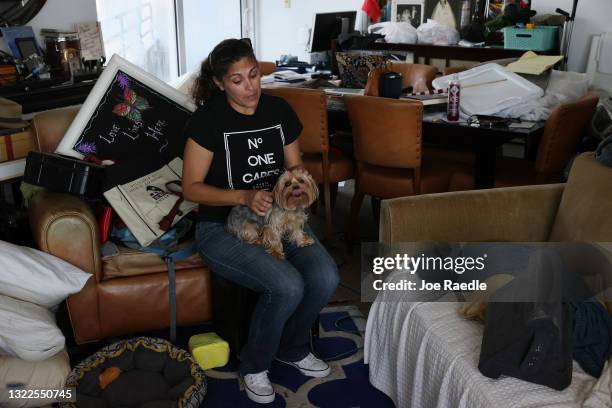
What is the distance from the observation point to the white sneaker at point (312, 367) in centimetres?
220

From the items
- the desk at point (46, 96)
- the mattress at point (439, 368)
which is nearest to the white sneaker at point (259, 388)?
the mattress at point (439, 368)

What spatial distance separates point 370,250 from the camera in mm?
3062

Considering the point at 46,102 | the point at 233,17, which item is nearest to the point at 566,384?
the point at 46,102

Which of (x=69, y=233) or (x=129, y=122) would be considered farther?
(x=129, y=122)

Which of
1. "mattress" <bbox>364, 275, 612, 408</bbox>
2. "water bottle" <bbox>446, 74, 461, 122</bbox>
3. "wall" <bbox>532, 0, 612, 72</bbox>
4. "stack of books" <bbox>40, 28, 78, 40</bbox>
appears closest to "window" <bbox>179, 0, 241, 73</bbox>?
"stack of books" <bbox>40, 28, 78, 40</bbox>

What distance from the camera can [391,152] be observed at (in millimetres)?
2924

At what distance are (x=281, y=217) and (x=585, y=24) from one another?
3.35m

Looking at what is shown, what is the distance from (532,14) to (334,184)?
2.05 metres

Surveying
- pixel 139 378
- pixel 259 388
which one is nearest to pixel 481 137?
pixel 259 388

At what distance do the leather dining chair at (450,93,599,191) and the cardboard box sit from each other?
1.90 metres

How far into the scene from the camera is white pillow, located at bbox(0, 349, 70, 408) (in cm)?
192

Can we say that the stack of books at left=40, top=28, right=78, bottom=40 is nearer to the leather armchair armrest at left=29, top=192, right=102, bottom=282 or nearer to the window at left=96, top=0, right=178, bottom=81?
the window at left=96, top=0, right=178, bottom=81

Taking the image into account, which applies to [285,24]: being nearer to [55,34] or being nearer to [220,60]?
[55,34]

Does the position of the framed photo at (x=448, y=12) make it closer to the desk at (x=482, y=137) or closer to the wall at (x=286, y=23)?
the wall at (x=286, y=23)
